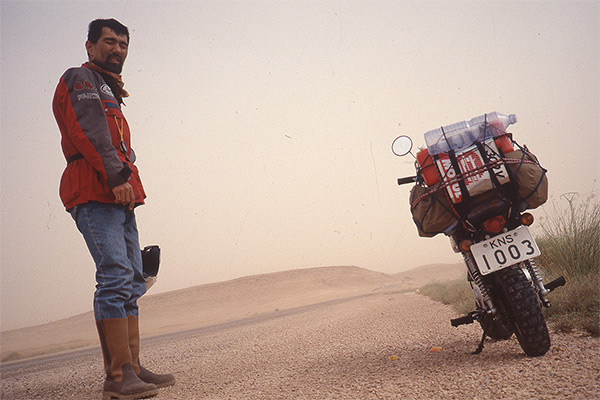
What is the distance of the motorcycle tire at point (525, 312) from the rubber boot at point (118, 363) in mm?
2561

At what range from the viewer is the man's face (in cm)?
361

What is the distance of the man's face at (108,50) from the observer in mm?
3607

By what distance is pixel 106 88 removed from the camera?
3.60 meters

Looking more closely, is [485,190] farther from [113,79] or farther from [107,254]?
[113,79]

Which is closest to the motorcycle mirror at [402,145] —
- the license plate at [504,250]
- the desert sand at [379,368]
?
the license plate at [504,250]

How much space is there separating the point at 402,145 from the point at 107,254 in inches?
93.7

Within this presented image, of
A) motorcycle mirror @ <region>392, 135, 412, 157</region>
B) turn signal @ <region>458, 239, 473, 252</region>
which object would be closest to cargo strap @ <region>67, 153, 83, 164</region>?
motorcycle mirror @ <region>392, 135, 412, 157</region>

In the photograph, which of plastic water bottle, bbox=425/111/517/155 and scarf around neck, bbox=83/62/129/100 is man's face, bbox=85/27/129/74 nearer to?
→ scarf around neck, bbox=83/62/129/100

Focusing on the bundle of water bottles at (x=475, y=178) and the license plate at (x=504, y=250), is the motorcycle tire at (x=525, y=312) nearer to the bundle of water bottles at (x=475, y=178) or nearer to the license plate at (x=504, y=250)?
the license plate at (x=504, y=250)

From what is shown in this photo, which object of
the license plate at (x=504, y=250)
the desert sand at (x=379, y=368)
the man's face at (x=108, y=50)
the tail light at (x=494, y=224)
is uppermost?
the man's face at (x=108, y=50)

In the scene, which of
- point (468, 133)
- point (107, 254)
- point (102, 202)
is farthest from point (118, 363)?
point (468, 133)

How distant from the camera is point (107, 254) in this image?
3168 mm

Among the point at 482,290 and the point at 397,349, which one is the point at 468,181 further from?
the point at 397,349

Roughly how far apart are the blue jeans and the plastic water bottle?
2414 millimetres
